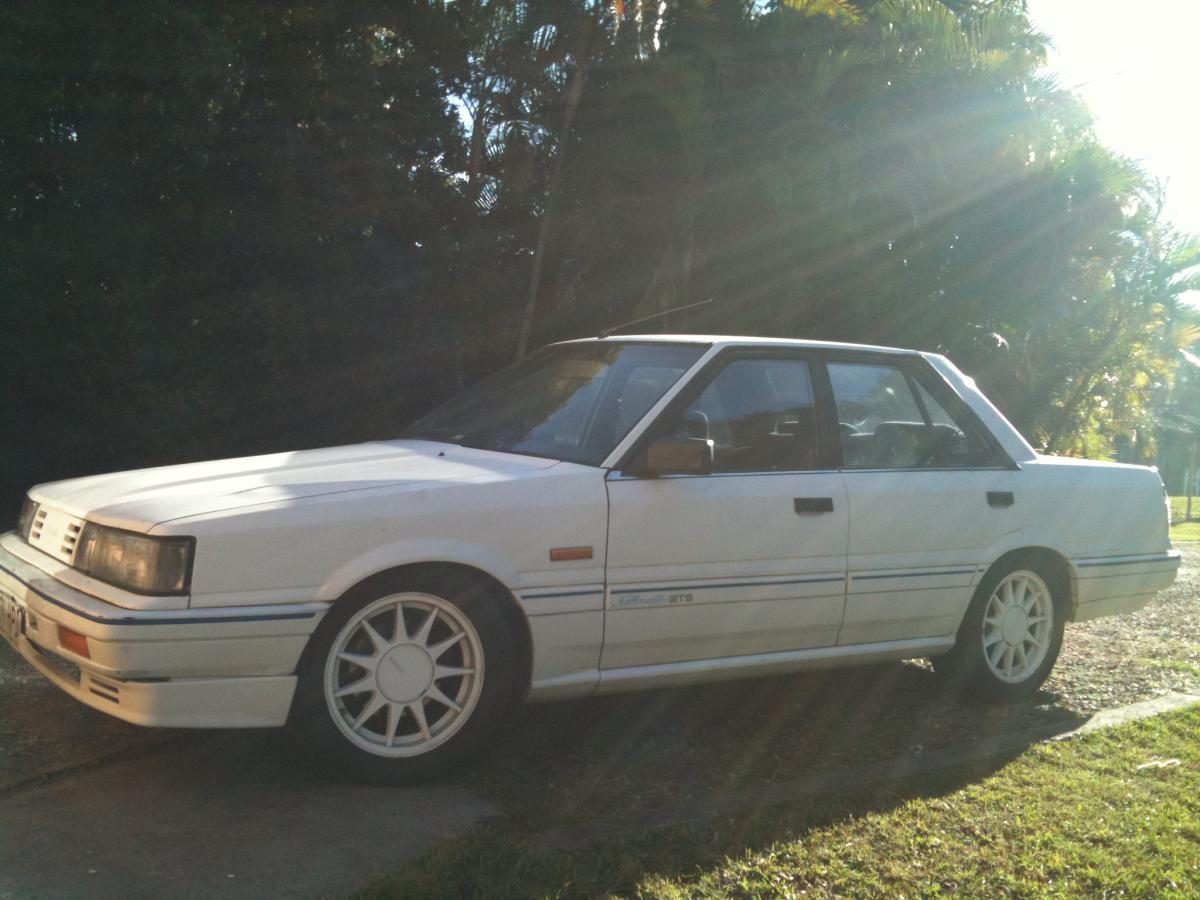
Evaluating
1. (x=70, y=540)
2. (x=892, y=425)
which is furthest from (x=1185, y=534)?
(x=70, y=540)

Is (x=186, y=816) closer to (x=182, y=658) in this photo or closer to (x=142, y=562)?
(x=182, y=658)

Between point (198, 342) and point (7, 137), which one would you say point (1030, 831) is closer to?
point (198, 342)

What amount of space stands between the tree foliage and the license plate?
20.0ft

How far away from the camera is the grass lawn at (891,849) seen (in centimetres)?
328

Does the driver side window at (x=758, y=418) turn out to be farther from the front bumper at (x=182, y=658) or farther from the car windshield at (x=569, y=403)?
the front bumper at (x=182, y=658)

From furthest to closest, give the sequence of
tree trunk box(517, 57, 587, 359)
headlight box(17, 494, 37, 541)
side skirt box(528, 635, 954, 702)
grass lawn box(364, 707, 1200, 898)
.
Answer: tree trunk box(517, 57, 587, 359), headlight box(17, 494, 37, 541), side skirt box(528, 635, 954, 702), grass lawn box(364, 707, 1200, 898)

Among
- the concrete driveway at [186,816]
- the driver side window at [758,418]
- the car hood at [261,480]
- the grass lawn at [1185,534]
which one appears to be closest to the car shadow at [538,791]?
the concrete driveway at [186,816]

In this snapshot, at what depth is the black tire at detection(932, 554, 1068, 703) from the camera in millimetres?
5477

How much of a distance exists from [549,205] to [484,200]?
72cm

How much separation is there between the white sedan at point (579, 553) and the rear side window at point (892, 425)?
14mm

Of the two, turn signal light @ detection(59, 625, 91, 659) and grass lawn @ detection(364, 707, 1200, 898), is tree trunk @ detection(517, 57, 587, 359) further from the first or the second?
turn signal light @ detection(59, 625, 91, 659)

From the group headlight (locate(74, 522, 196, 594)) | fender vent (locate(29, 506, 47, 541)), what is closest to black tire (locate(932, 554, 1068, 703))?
headlight (locate(74, 522, 196, 594))

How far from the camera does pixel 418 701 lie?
401cm

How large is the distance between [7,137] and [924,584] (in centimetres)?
852
